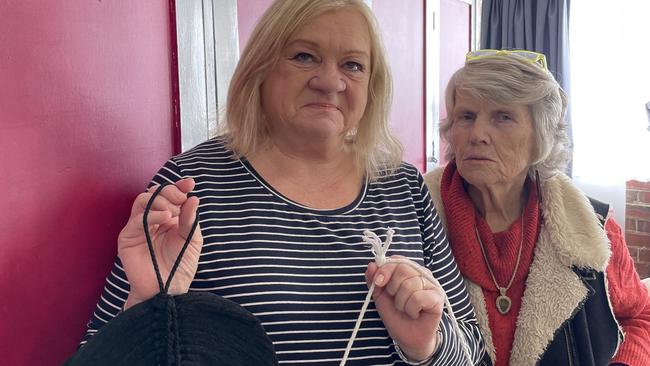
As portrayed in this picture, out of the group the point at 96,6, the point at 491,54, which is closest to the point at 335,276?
the point at 96,6

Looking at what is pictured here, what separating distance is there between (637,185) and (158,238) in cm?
298

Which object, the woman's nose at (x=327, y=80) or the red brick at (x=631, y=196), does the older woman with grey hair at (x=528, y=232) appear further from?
the red brick at (x=631, y=196)

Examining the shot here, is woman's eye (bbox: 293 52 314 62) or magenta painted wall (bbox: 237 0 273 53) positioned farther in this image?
magenta painted wall (bbox: 237 0 273 53)

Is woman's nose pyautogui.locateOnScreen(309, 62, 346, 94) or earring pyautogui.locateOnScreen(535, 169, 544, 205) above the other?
woman's nose pyautogui.locateOnScreen(309, 62, 346, 94)

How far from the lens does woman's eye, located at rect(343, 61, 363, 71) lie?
0.98 metres

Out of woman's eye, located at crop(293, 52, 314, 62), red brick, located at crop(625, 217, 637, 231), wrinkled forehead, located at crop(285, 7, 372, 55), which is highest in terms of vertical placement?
wrinkled forehead, located at crop(285, 7, 372, 55)

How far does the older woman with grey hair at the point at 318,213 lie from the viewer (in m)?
0.84

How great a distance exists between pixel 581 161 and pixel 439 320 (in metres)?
2.88

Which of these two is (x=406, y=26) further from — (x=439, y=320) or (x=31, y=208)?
(x=31, y=208)

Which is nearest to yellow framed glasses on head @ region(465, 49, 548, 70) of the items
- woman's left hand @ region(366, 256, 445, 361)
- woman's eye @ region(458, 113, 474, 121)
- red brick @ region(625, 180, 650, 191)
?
woman's eye @ region(458, 113, 474, 121)

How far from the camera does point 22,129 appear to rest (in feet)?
2.32

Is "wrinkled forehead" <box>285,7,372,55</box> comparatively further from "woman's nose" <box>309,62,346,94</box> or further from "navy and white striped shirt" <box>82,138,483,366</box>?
"navy and white striped shirt" <box>82,138,483,366</box>

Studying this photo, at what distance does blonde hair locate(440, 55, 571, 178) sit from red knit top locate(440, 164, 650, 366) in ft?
0.28

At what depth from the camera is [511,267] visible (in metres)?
1.18
